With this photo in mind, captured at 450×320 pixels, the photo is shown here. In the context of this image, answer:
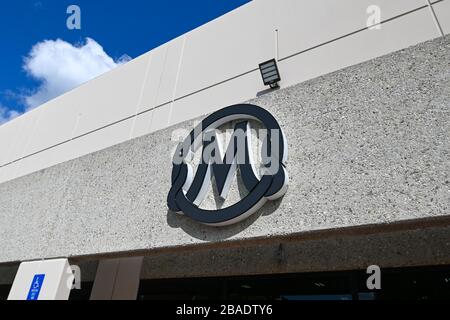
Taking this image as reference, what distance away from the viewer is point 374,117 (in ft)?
12.5

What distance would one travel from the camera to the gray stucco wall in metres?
3.34

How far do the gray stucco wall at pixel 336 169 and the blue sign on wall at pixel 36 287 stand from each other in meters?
0.36

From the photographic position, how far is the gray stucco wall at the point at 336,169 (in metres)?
3.34

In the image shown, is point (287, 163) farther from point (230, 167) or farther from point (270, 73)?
point (270, 73)

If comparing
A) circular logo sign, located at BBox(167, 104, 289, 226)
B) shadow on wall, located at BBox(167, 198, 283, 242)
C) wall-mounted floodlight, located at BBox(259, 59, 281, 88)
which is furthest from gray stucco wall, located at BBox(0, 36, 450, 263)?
wall-mounted floodlight, located at BBox(259, 59, 281, 88)

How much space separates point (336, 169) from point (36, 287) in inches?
189

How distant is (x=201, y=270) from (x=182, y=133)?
7.27 feet

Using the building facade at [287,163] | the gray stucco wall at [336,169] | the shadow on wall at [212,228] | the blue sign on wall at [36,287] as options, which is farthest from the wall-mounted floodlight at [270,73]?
the blue sign on wall at [36,287]

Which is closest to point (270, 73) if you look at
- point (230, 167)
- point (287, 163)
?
point (230, 167)

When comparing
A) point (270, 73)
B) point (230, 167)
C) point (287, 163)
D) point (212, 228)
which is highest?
point (270, 73)

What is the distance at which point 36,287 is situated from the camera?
5.55 metres
